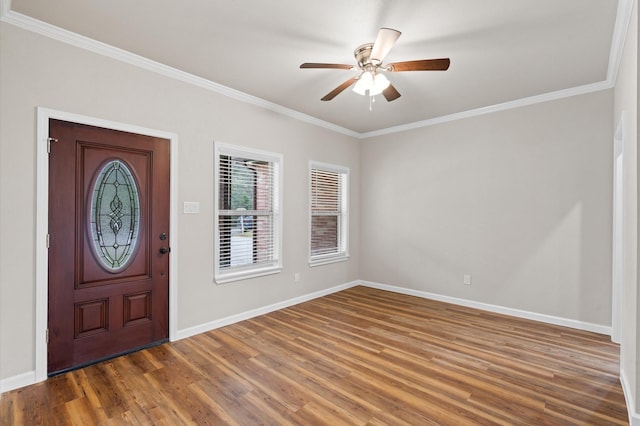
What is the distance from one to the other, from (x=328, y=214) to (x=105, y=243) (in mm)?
3237

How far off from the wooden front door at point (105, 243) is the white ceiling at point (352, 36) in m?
0.90

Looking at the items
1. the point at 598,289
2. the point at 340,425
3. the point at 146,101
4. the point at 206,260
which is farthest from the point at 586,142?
the point at 146,101

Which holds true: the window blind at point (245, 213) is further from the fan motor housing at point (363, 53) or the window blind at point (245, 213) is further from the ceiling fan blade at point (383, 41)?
the ceiling fan blade at point (383, 41)

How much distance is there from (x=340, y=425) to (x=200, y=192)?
104 inches

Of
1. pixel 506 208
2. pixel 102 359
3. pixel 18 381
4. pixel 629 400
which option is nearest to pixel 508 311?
pixel 506 208

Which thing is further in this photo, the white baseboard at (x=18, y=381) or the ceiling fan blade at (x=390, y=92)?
the ceiling fan blade at (x=390, y=92)

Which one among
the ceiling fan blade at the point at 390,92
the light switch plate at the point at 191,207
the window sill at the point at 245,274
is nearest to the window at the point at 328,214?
the window sill at the point at 245,274

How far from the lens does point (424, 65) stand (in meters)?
2.44

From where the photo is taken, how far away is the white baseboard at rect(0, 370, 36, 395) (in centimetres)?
231

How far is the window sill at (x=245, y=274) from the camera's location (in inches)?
145

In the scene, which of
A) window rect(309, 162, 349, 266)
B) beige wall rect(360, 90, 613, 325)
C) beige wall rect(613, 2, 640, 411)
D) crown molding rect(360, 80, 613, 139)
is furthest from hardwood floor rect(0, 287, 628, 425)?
crown molding rect(360, 80, 613, 139)

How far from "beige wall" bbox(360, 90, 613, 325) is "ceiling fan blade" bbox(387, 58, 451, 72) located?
2.36 m

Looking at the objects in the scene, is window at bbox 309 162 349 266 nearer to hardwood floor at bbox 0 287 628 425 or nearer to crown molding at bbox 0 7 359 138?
crown molding at bbox 0 7 359 138

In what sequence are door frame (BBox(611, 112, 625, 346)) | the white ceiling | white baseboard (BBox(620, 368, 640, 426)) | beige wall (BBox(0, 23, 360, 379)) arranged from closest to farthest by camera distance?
white baseboard (BBox(620, 368, 640, 426)) < the white ceiling < beige wall (BBox(0, 23, 360, 379)) < door frame (BBox(611, 112, 625, 346))
